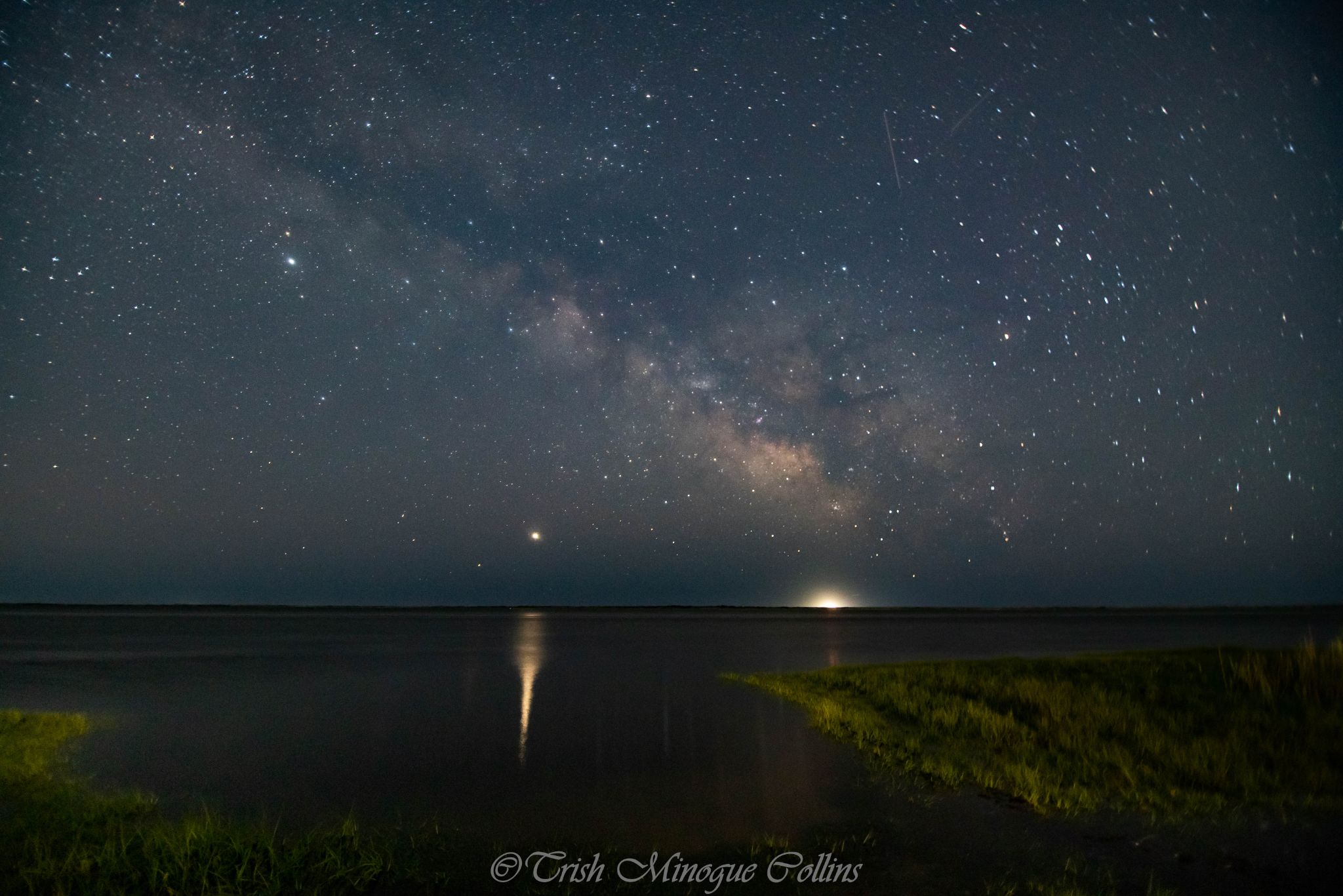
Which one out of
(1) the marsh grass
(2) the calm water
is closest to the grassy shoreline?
(1) the marsh grass

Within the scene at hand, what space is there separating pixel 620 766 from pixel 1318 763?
9732 mm

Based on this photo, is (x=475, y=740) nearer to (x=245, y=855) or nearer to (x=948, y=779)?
(x=245, y=855)

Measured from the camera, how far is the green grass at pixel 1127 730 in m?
9.99

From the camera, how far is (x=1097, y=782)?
10359 millimetres

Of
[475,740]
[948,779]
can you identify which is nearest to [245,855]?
[475,740]

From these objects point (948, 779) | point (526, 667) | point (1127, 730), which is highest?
point (1127, 730)

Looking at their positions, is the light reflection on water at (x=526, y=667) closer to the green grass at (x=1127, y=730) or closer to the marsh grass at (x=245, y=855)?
the marsh grass at (x=245, y=855)

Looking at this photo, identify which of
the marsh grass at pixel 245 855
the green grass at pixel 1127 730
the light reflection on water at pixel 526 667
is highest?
the green grass at pixel 1127 730

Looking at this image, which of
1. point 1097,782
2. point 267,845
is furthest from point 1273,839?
point 267,845

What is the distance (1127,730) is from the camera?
41.9 feet

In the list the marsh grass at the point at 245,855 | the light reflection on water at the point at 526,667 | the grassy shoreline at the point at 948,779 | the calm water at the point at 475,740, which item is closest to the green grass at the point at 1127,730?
the grassy shoreline at the point at 948,779

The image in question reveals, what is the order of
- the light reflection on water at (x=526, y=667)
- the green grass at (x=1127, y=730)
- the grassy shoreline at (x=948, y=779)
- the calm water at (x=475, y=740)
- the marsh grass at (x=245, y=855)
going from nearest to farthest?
the marsh grass at (x=245, y=855), the grassy shoreline at (x=948, y=779), the calm water at (x=475, y=740), the green grass at (x=1127, y=730), the light reflection on water at (x=526, y=667)

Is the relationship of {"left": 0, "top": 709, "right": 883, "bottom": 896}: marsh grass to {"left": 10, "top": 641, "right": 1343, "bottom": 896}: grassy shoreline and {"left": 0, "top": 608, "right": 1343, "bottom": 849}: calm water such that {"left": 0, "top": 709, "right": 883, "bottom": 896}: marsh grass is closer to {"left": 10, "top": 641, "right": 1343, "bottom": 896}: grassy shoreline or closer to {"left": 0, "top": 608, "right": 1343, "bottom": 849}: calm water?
{"left": 10, "top": 641, "right": 1343, "bottom": 896}: grassy shoreline

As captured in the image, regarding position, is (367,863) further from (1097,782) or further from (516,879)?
(1097,782)
